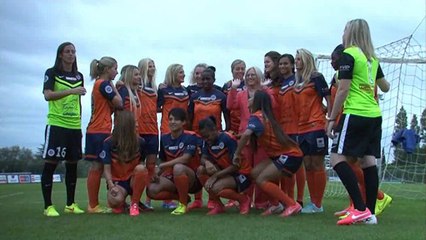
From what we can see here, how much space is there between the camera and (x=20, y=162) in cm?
3788

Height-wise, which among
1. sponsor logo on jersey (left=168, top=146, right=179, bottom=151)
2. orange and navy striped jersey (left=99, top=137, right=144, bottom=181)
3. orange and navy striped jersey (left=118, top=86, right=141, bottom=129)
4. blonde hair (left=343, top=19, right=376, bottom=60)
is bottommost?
orange and navy striped jersey (left=99, top=137, right=144, bottom=181)

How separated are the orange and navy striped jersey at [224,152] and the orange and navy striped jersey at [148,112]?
1.01 meters

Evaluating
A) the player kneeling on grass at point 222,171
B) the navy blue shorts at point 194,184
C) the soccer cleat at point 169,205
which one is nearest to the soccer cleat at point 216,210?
the player kneeling on grass at point 222,171

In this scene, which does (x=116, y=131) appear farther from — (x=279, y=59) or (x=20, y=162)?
(x=20, y=162)

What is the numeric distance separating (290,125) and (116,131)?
81.3 inches

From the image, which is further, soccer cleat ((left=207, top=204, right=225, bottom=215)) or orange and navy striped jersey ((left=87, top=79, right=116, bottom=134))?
orange and navy striped jersey ((left=87, top=79, right=116, bottom=134))

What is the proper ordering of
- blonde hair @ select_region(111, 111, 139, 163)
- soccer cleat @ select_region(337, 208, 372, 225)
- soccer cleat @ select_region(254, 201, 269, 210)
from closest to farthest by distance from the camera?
soccer cleat @ select_region(337, 208, 372, 225) < blonde hair @ select_region(111, 111, 139, 163) < soccer cleat @ select_region(254, 201, 269, 210)

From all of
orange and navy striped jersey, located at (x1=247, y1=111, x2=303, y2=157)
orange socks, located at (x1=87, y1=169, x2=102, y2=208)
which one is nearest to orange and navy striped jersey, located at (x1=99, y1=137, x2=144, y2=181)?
orange socks, located at (x1=87, y1=169, x2=102, y2=208)

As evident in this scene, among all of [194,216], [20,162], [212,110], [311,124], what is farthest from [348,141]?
[20,162]

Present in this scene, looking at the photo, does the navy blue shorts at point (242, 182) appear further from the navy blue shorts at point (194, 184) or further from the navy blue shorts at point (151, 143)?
the navy blue shorts at point (151, 143)

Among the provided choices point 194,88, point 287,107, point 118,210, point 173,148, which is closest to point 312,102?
point 287,107

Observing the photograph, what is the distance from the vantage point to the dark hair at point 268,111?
6.04m

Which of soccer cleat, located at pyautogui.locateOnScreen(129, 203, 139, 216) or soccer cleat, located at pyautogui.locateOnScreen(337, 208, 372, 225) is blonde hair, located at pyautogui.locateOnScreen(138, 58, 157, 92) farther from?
soccer cleat, located at pyautogui.locateOnScreen(337, 208, 372, 225)

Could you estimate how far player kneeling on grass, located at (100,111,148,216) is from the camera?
6.26m
